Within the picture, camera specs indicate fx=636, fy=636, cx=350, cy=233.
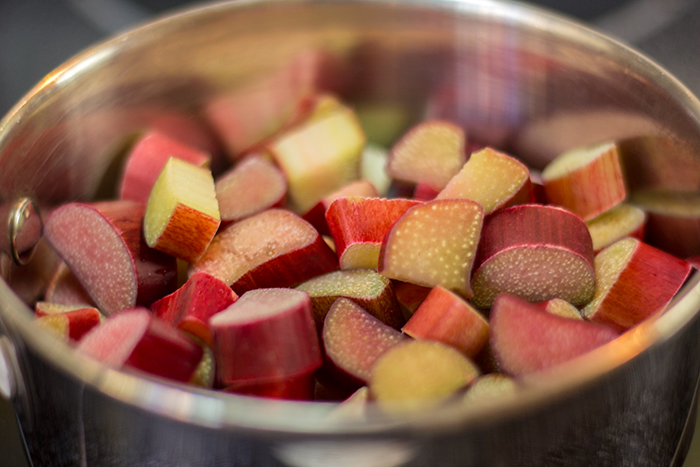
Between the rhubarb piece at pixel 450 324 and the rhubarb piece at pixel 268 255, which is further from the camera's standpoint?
the rhubarb piece at pixel 268 255

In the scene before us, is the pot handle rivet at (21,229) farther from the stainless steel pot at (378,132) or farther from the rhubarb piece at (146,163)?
the rhubarb piece at (146,163)

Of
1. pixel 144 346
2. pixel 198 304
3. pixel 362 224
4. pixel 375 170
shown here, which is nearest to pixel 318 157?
pixel 375 170

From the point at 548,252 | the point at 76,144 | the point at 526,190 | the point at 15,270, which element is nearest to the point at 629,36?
the point at 526,190

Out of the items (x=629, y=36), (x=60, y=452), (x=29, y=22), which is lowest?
(x=60, y=452)

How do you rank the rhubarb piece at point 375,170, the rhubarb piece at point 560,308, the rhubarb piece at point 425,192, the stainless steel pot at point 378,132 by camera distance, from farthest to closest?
the rhubarb piece at point 375,170 < the rhubarb piece at point 425,192 < the rhubarb piece at point 560,308 < the stainless steel pot at point 378,132

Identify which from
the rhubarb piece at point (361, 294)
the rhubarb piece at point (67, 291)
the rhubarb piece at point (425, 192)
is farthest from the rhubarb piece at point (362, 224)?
the rhubarb piece at point (67, 291)

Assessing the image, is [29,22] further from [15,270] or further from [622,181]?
[622,181]

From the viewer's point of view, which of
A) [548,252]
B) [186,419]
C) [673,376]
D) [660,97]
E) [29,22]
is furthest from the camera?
[29,22]
